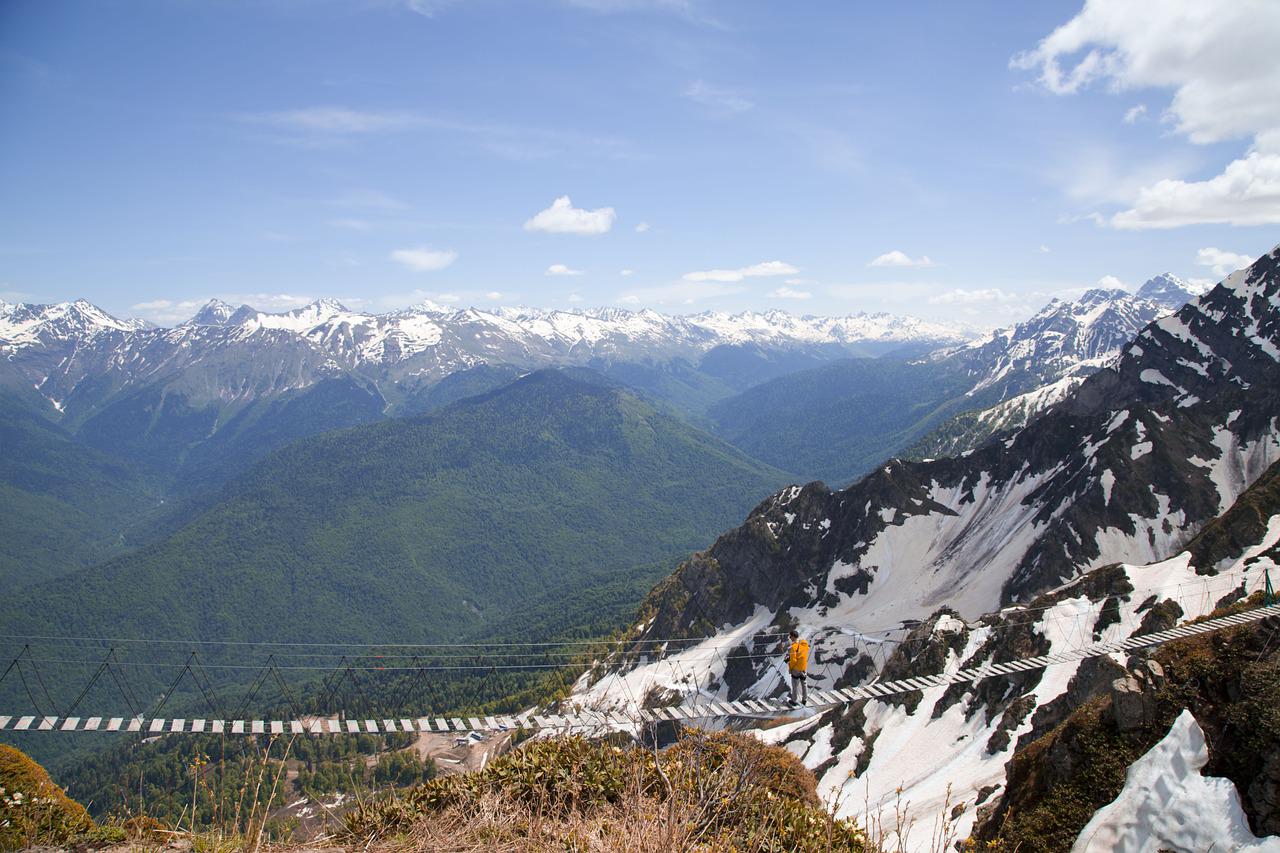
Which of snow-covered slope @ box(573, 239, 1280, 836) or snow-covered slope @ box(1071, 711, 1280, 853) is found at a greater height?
snow-covered slope @ box(1071, 711, 1280, 853)

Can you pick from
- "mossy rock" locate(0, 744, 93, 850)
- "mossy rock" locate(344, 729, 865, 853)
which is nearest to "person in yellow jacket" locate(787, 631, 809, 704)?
"mossy rock" locate(344, 729, 865, 853)

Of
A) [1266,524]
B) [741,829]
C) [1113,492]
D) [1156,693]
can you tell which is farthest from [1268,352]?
[741,829]

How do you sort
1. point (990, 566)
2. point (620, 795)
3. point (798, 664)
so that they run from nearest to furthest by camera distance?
point (620, 795) < point (798, 664) < point (990, 566)

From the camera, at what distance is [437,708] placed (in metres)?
182

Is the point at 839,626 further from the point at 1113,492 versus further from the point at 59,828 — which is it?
the point at 59,828

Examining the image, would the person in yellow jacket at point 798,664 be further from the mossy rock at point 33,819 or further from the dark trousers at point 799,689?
the mossy rock at point 33,819

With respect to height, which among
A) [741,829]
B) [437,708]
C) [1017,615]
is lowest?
[437,708]

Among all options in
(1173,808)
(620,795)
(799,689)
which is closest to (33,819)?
(620,795)

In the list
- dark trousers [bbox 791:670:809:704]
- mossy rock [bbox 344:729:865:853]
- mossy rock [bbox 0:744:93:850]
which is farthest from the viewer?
dark trousers [bbox 791:670:809:704]

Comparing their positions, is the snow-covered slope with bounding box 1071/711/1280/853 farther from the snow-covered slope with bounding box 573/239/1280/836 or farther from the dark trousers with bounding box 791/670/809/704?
the snow-covered slope with bounding box 573/239/1280/836

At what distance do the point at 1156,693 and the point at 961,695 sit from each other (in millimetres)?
42234

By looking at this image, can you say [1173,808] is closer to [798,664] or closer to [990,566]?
[798,664]

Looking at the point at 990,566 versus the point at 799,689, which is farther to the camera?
the point at 990,566

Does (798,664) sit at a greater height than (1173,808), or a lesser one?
lesser
